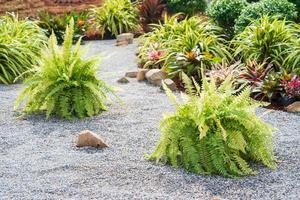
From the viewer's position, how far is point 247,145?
12.8 ft

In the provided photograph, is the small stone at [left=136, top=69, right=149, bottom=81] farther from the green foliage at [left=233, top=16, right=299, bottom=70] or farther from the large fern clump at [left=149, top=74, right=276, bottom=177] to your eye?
the large fern clump at [left=149, top=74, right=276, bottom=177]

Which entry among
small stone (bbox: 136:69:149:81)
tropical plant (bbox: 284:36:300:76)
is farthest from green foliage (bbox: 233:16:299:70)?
small stone (bbox: 136:69:149:81)

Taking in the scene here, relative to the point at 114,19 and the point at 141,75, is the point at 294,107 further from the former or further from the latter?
the point at 114,19

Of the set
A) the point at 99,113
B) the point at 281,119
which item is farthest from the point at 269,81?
the point at 99,113

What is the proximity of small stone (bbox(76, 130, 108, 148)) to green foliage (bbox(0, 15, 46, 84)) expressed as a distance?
259 centimetres

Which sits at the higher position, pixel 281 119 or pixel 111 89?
pixel 111 89

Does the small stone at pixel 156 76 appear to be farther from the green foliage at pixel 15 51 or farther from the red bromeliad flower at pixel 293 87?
the red bromeliad flower at pixel 293 87

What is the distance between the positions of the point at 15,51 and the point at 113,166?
12.1 feet

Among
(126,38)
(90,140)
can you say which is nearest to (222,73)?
(90,140)

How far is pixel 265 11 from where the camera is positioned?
7.75 metres

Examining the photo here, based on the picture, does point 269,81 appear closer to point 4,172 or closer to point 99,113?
point 99,113

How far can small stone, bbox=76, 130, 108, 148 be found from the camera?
4441 mm

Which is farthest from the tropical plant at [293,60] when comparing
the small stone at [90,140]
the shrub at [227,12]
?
the small stone at [90,140]

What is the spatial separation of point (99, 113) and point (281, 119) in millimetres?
1786
